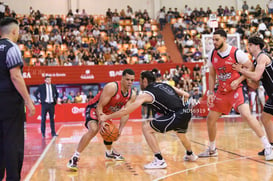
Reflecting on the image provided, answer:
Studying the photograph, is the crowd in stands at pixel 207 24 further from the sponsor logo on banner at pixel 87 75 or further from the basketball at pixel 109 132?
the basketball at pixel 109 132

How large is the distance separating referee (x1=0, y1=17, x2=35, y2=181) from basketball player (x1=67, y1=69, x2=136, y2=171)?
1999 millimetres

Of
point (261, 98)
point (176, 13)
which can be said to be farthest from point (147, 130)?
point (176, 13)

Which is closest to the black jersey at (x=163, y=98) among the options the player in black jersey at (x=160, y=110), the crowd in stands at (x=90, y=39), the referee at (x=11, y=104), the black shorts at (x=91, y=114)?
the player in black jersey at (x=160, y=110)

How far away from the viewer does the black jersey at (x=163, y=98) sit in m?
6.25

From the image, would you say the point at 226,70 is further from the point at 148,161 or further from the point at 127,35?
the point at 127,35

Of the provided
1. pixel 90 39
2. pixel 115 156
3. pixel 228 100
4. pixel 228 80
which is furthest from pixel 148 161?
pixel 90 39

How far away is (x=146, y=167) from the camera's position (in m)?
6.19

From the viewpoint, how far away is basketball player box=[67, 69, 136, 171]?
21.0 feet

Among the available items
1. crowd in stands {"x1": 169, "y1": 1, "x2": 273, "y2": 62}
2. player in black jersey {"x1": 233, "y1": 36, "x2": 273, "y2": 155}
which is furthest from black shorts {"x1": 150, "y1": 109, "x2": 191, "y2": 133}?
crowd in stands {"x1": 169, "y1": 1, "x2": 273, "y2": 62}

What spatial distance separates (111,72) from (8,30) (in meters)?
17.1

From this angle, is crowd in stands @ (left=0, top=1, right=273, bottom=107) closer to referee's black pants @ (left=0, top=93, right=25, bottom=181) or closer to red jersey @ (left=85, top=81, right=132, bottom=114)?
red jersey @ (left=85, top=81, right=132, bottom=114)

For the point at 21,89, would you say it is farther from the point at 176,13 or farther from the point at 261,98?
the point at 176,13

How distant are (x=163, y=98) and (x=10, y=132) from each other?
8.75ft

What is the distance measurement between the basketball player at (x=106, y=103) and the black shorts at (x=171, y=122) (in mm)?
678
